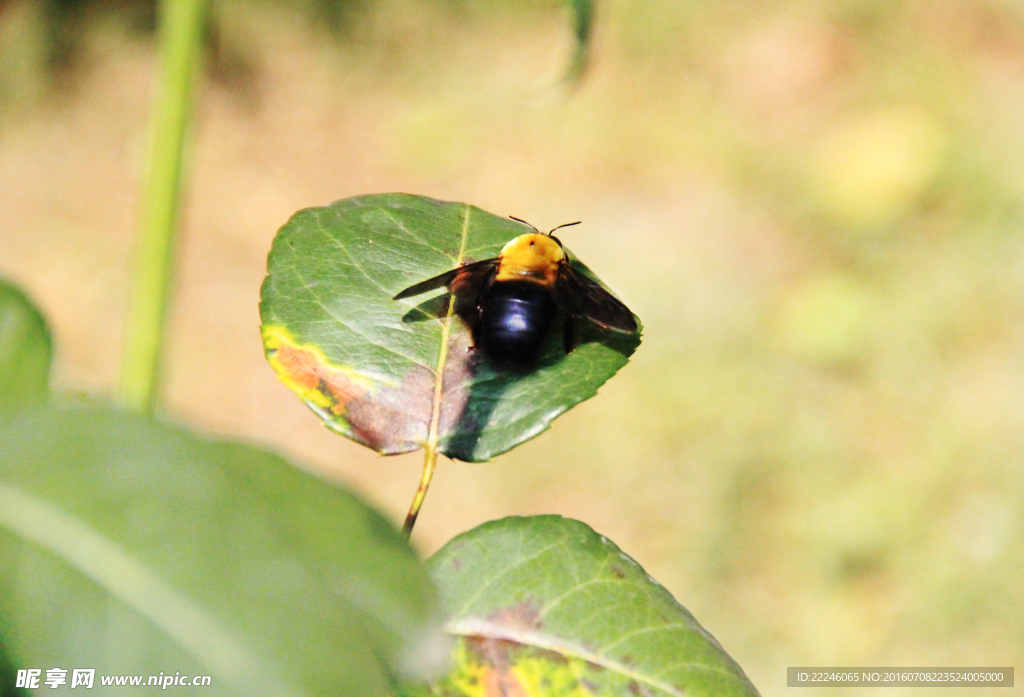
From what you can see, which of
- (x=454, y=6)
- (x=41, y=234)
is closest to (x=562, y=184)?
(x=454, y=6)

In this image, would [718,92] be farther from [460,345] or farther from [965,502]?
[460,345]

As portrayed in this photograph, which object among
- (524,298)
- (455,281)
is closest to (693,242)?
(524,298)

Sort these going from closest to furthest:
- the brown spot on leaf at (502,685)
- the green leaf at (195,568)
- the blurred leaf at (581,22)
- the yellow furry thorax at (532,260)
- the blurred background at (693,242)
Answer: the green leaf at (195,568)
the brown spot on leaf at (502,685)
the blurred leaf at (581,22)
the yellow furry thorax at (532,260)
the blurred background at (693,242)

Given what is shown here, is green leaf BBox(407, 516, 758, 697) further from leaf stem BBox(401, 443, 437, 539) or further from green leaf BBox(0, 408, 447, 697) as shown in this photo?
green leaf BBox(0, 408, 447, 697)

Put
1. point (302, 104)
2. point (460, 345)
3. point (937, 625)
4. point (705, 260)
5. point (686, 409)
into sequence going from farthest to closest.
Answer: point (302, 104)
point (705, 260)
point (686, 409)
point (937, 625)
point (460, 345)

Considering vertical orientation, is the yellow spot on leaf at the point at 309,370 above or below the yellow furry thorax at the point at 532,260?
below

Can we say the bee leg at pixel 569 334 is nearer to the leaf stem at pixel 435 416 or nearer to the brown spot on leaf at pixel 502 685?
the leaf stem at pixel 435 416

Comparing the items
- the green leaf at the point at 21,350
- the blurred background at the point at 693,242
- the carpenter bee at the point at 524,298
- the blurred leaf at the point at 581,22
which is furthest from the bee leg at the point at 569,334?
the blurred background at the point at 693,242
